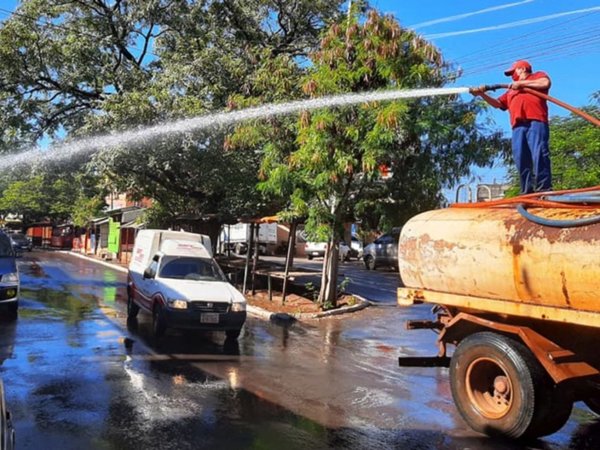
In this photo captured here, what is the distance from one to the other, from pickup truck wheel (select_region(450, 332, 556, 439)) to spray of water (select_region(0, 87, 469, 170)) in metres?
5.46

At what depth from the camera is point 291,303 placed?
16500 mm

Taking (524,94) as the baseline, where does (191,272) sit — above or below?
below

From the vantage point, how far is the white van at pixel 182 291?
409 inches

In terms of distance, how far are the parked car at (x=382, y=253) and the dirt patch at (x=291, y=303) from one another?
1147cm

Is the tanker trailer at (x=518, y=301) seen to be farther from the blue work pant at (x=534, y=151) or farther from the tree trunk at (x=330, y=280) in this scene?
the tree trunk at (x=330, y=280)

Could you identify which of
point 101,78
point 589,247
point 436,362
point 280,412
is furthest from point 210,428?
point 101,78

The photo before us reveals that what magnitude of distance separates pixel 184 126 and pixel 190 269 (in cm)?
706

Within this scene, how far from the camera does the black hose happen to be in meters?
4.67

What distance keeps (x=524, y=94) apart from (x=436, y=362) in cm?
305

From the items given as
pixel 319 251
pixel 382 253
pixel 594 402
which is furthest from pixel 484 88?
pixel 319 251

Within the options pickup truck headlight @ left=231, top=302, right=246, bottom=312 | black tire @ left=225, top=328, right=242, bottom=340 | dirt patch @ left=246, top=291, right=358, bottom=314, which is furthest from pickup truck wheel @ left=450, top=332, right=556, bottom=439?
dirt patch @ left=246, top=291, right=358, bottom=314

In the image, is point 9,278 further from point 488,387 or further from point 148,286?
point 488,387

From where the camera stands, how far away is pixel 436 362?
255 inches

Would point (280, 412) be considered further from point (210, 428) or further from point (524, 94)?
point (524, 94)
